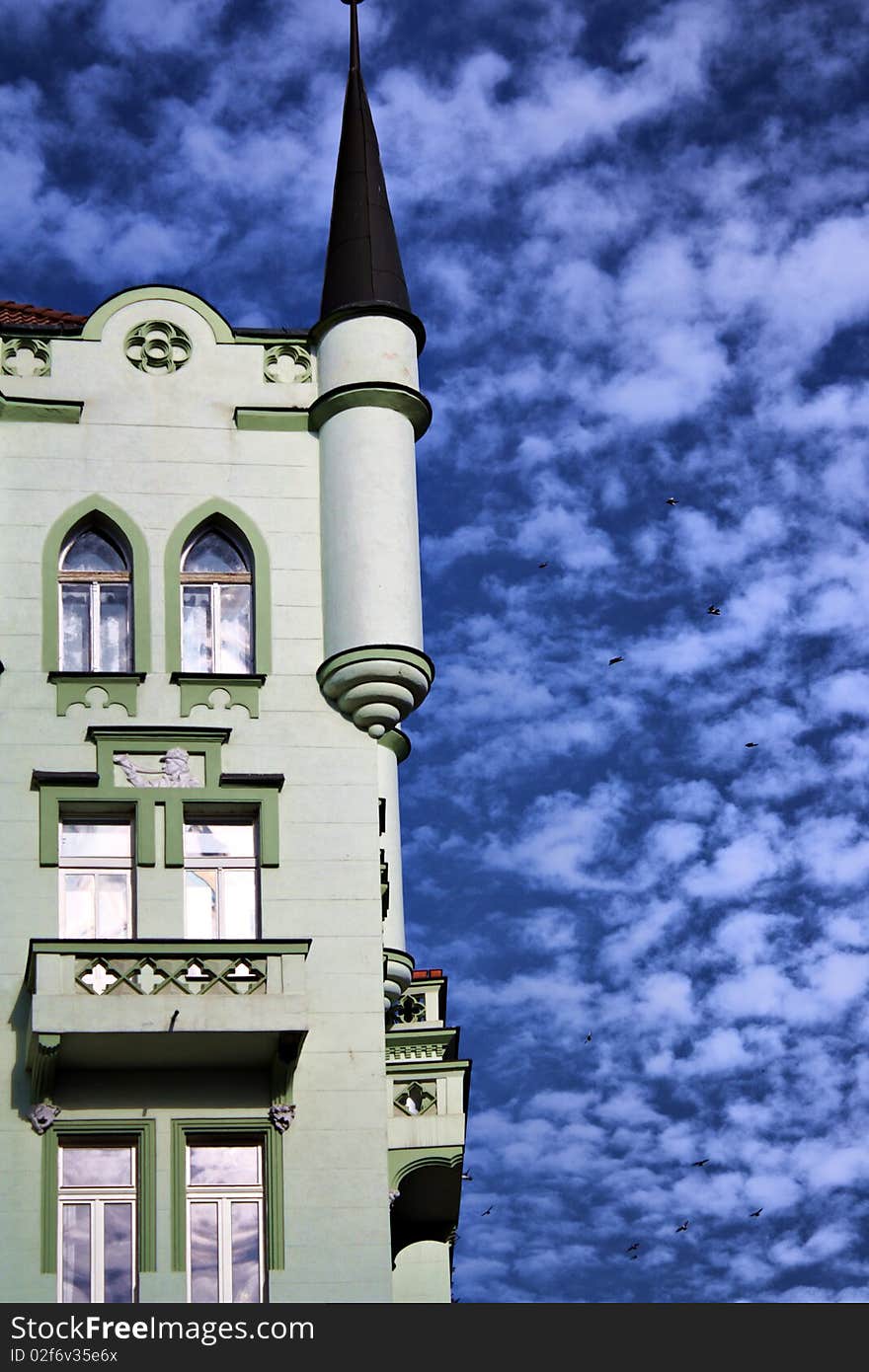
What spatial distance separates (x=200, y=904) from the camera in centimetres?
3816

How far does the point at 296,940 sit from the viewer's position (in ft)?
121

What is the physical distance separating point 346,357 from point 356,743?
18.1 ft

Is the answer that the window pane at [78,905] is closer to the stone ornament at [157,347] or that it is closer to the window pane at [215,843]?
the window pane at [215,843]

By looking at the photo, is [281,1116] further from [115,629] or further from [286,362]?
[286,362]

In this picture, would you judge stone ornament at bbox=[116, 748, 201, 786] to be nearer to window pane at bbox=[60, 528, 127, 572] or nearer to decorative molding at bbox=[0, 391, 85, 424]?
window pane at bbox=[60, 528, 127, 572]

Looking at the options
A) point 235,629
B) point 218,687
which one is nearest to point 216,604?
point 235,629

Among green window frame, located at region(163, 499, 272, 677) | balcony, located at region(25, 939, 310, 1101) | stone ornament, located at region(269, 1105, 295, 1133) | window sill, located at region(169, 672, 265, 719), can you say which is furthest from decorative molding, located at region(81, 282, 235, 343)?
stone ornament, located at region(269, 1105, 295, 1133)

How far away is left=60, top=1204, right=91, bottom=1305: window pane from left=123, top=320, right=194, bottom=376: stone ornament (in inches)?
453

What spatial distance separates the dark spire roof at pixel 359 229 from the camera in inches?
1647

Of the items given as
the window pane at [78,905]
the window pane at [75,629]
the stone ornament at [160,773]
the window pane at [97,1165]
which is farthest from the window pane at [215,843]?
the window pane at [97,1165]

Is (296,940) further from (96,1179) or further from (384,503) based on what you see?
(384,503)
